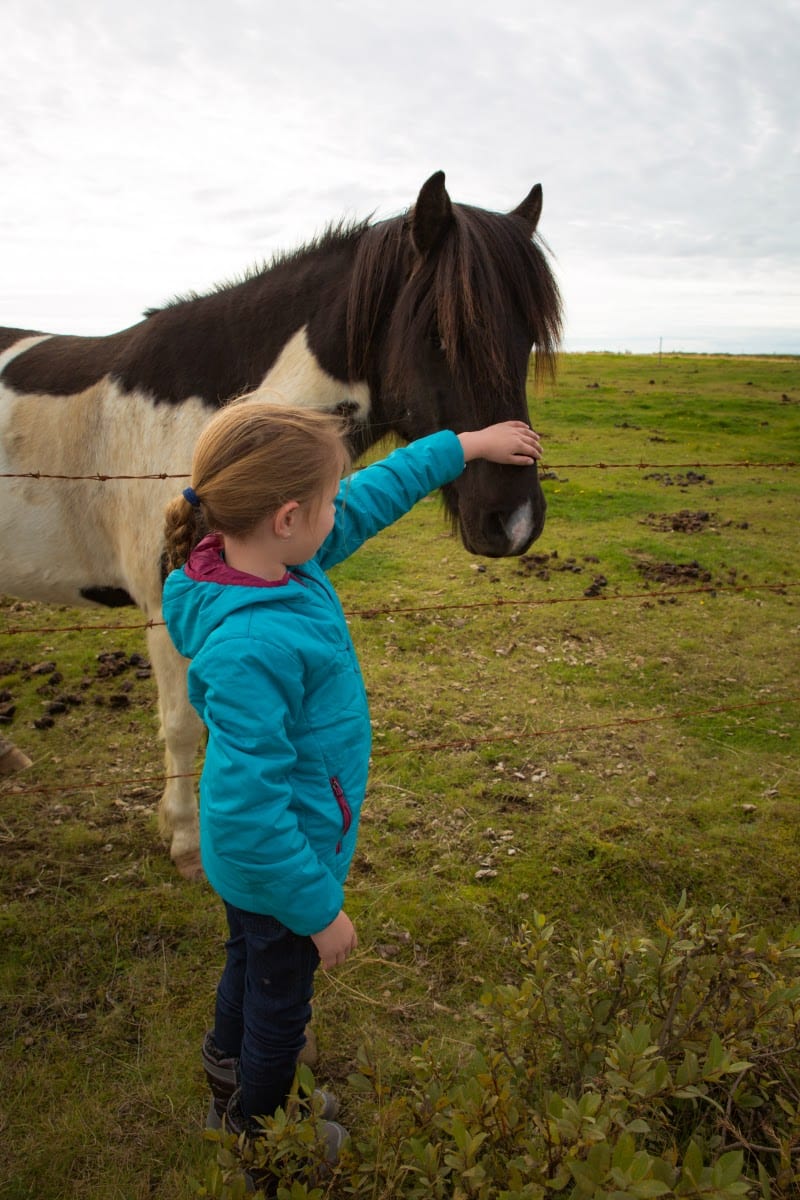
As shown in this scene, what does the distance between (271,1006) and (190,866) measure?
6.13 ft

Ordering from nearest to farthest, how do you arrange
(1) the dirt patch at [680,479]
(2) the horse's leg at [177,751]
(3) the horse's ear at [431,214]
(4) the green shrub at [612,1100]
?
(4) the green shrub at [612,1100] → (3) the horse's ear at [431,214] → (2) the horse's leg at [177,751] → (1) the dirt patch at [680,479]

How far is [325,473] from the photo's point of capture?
1645 millimetres

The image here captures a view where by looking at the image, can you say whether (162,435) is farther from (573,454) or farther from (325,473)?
(573,454)

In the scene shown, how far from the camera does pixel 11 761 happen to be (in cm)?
431

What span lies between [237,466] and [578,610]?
5.91 m

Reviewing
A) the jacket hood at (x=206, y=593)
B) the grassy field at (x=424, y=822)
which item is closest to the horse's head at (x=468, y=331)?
the jacket hood at (x=206, y=593)

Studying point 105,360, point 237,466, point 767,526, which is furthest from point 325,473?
point 767,526

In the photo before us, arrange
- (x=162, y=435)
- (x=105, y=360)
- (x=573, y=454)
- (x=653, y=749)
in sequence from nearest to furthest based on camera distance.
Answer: (x=162, y=435) → (x=105, y=360) → (x=653, y=749) → (x=573, y=454)

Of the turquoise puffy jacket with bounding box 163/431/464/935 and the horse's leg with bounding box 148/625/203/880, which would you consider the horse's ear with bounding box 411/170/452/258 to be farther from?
the horse's leg with bounding box 148/625/203/880

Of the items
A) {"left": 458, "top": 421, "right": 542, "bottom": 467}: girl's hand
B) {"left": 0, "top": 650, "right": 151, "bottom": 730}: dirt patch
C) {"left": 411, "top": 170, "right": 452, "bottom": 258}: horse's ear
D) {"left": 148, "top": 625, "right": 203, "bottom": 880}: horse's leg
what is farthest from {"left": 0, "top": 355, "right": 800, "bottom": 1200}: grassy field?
{"left": 411, "top": 170, "right": 452, "bottom": 258}: horse's ear

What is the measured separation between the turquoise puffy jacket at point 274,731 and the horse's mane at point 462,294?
1.10 metres

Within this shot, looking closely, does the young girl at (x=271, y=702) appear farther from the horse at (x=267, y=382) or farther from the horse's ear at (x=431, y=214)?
the horse's ear at (x=431, y=214)

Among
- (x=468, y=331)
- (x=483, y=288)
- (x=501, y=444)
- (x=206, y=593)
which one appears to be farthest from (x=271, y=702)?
(x=483, y=288)

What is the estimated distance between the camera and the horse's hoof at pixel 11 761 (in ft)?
14.1
